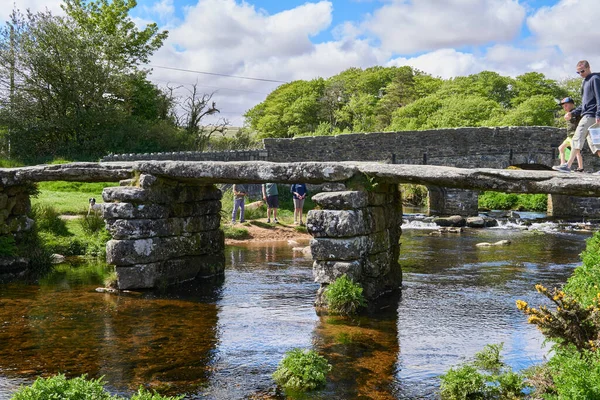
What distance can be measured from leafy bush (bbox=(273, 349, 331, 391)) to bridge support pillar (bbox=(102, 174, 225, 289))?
5.73 m

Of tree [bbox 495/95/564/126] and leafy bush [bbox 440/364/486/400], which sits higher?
tree [bbox 495/95/564/126]

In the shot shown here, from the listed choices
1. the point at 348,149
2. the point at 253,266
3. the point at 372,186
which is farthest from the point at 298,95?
the point at 372,186

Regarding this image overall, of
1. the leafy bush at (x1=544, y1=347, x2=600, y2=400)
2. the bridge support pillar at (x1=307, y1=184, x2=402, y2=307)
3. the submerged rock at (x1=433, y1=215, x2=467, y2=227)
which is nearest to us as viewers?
the leafy bush at (x1=544, y1=347, x2=600, y2=400)

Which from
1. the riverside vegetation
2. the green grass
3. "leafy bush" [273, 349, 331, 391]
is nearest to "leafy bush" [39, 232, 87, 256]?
the green grass

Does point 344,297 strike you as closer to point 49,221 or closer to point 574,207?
point 49,221

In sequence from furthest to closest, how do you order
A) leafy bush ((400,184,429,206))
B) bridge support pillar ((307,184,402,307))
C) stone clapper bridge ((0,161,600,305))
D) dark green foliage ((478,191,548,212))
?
leafy bush ((400,184,429,206)) → dark green foliage ((478,191,548,212)) → bridge support pillar ((307,184,402,307)) → stone clapper bridge ((0,161,600,305))

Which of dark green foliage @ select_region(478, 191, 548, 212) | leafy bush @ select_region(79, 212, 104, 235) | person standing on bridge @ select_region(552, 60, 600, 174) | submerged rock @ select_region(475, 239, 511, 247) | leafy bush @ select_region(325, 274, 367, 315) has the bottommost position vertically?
leafy bush @ select_region(325, 274, 367, 315)

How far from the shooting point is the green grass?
19.8 metres

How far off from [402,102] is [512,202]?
22652mm

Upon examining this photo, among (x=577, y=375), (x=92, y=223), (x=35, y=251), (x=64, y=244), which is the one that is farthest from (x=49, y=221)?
(x=577, y=375)

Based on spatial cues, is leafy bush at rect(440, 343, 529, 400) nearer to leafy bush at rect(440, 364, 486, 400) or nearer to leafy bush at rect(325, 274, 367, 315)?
leafy bush at rect(440, 364, 486, 400)

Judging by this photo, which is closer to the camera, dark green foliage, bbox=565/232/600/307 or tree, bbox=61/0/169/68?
dark green foliage, bbox=565/232/600/307

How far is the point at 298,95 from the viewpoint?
60.1 meters

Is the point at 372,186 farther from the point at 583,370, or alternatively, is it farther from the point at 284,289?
the point at 583,370
